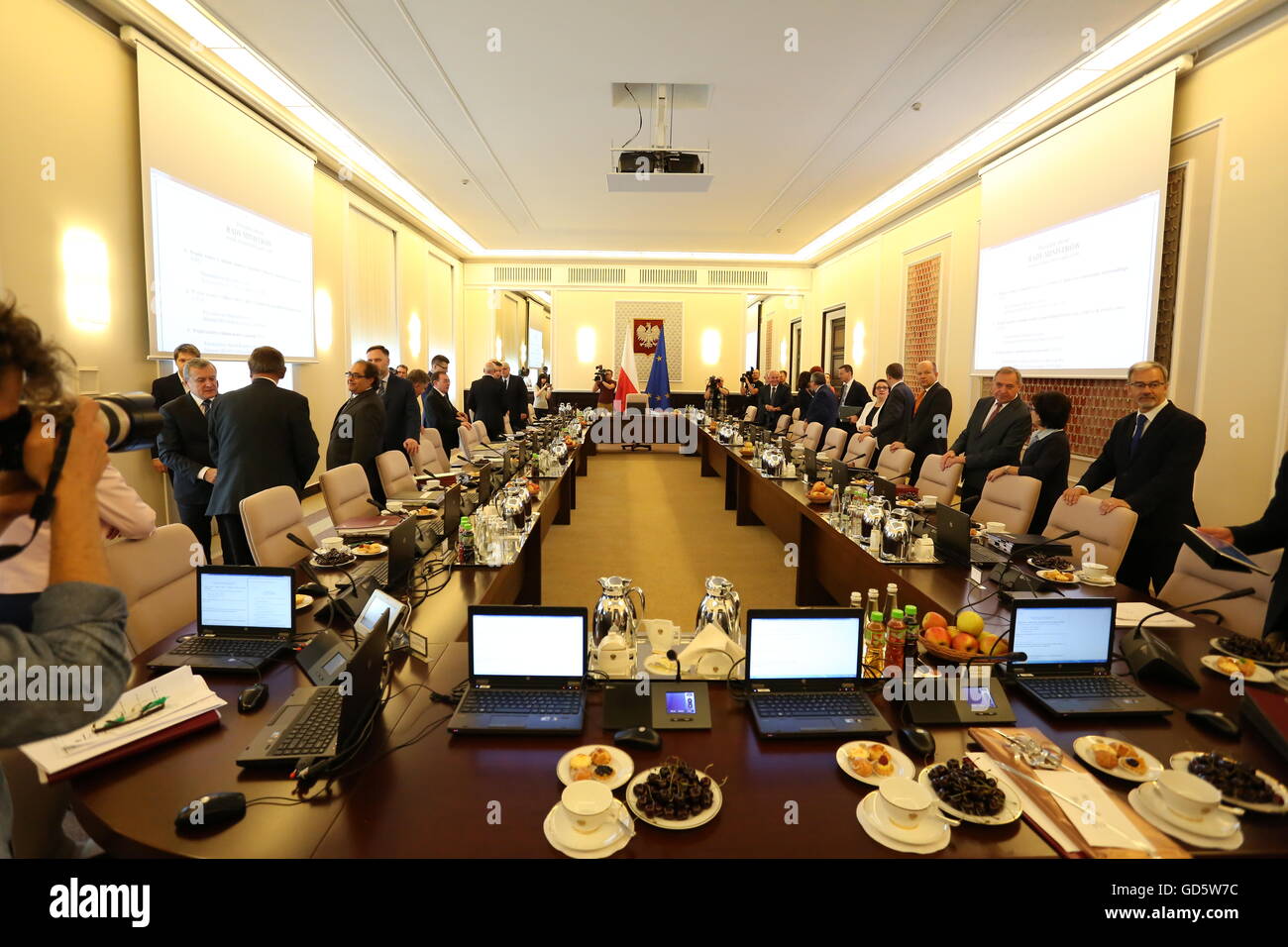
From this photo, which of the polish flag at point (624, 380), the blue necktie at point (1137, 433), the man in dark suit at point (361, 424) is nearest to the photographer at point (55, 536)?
the man in dark suit at point (361, 424)

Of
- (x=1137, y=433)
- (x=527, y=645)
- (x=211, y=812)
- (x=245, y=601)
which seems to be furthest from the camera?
(x=1137, y=433)

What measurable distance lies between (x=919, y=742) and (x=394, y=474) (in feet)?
13.1

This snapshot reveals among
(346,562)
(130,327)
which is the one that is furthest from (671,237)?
(346,562)

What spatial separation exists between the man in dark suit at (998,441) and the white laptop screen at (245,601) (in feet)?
13.9

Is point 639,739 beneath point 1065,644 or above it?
beneath

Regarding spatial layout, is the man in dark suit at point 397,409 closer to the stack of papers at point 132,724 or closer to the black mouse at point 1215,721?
the stack of papers at point 132,724

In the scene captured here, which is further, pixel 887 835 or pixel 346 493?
pixel 346 493

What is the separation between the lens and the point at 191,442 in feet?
13.2

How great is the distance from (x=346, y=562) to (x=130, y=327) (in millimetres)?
3344

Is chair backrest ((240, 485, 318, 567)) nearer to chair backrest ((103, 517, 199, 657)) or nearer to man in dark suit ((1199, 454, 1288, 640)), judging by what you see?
chair backrest ((103, 517, 199, 657))

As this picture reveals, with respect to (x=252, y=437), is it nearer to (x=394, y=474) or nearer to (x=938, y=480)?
(x=394, y=474)

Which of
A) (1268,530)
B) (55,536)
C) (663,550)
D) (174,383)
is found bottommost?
(663,550)

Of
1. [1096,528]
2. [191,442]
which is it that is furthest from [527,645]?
[191,442]

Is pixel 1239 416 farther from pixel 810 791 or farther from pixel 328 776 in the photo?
pixel 328 776
